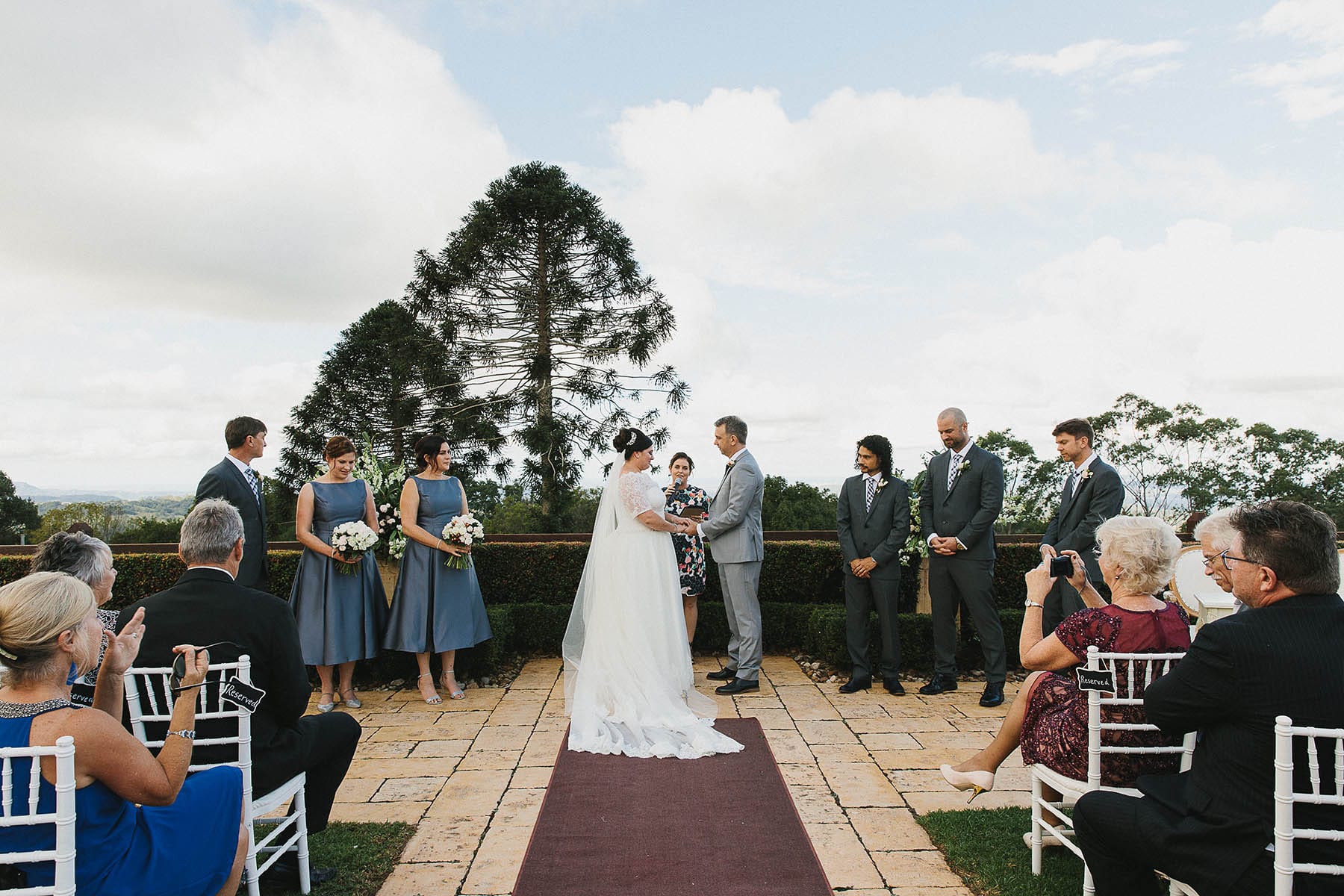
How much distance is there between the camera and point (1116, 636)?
271cm

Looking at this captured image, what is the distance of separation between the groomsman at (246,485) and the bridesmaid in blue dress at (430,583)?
3.23ft

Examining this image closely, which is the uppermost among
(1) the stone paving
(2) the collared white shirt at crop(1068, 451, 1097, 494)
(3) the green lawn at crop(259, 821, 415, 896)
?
(2) the collared white shirt at crop(1068, 451, 1097, 494)

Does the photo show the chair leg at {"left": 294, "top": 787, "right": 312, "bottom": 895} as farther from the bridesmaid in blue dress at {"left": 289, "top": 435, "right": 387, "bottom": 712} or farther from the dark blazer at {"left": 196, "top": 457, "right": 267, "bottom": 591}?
the bridesmaid in blue dress at {"left": 289, "top": 435, "right": 387, "bottom": 712}

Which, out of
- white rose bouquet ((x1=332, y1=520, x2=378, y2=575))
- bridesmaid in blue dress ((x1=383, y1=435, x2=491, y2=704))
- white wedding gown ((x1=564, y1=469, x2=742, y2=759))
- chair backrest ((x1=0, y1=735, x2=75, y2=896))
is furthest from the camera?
bridesmaid in blue dress ((x1=383, y1=435, x2=491, y2=704))

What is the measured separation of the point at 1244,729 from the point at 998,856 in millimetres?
1398

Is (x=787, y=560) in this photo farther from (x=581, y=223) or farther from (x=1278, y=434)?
(x=1278, y=434)

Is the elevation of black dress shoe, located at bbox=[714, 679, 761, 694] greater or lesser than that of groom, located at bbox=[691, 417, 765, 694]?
lesser

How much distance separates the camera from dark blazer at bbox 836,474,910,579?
574 centimetres

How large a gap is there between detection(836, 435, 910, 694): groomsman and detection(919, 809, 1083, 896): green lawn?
233cm

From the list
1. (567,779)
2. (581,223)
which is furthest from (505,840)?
(581,223)

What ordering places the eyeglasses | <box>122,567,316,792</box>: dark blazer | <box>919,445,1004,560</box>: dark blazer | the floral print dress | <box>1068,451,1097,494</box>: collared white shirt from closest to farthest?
1. the eyeglasses
2. <box>122,567,316,792</box>: dark blazer
3. <box>1068,451,1097,494</box>: collared white shirt
4. <box>919,445,1004,560</box>: dark blazer
5. the floral print dress

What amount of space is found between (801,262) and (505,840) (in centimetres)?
937

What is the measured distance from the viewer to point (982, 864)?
9.89ft

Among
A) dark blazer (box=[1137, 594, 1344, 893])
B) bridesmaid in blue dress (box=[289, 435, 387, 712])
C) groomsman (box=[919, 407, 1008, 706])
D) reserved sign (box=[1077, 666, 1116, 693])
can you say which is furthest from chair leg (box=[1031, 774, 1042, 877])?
bridesmaid in blue dress (box=[289, 435, 387, 712])
